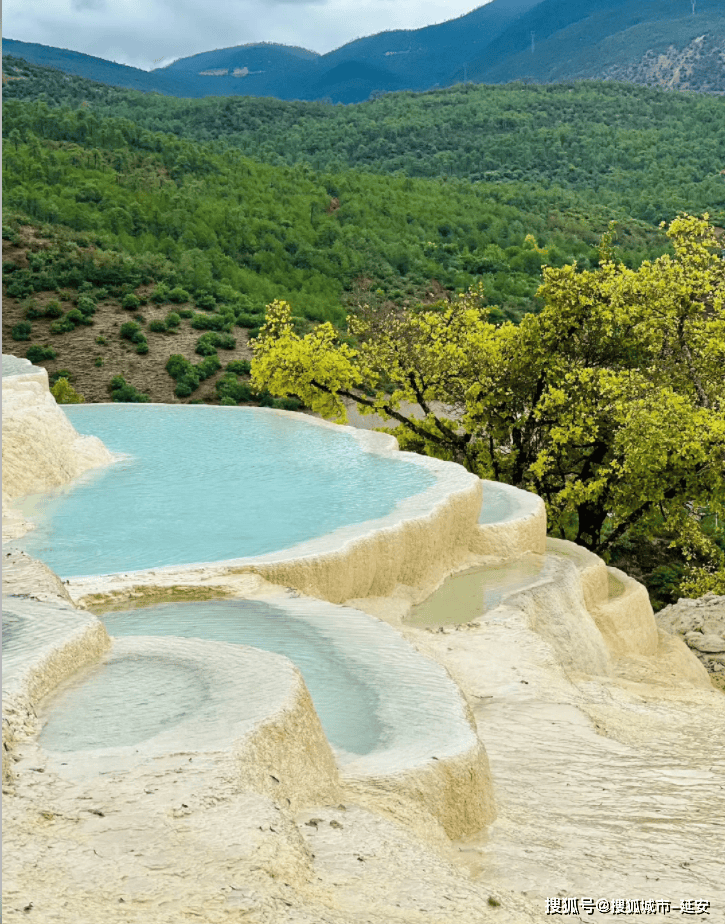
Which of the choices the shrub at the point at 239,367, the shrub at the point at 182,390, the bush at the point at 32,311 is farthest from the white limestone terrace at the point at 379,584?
the bush at the point at 32,311

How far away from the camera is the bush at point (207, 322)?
25.3 metres

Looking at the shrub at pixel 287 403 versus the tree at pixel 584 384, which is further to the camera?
the shrub at pixel 287 403

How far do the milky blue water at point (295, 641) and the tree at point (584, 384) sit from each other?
6.22 metres

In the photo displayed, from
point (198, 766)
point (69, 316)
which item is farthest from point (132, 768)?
point (69, 316)

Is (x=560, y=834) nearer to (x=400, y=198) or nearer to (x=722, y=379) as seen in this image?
(x=722, y=379)

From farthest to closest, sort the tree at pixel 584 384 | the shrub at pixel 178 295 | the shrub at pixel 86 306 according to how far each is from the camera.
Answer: the shrub at pixel 178 295, the shrub at pixel 86 306, the tree at pixel 584 384

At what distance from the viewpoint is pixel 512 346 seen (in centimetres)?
1376

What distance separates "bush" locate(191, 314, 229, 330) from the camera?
25.3 m

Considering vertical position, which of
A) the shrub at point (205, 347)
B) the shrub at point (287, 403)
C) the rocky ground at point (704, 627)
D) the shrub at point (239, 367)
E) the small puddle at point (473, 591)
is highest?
the small puddle at point (473, 591)

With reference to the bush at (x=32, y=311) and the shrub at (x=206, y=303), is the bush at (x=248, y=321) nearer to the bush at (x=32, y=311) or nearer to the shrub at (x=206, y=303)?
the shrub at (x=206, y=303)

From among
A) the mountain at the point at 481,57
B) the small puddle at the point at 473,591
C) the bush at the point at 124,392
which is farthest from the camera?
the mountain at the point at 481,57

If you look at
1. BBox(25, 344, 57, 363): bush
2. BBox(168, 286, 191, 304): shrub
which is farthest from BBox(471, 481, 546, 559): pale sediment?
BBox(168, 286, 191, 304): shrub

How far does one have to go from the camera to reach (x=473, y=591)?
8680mm

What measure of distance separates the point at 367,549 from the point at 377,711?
2.83 meters
